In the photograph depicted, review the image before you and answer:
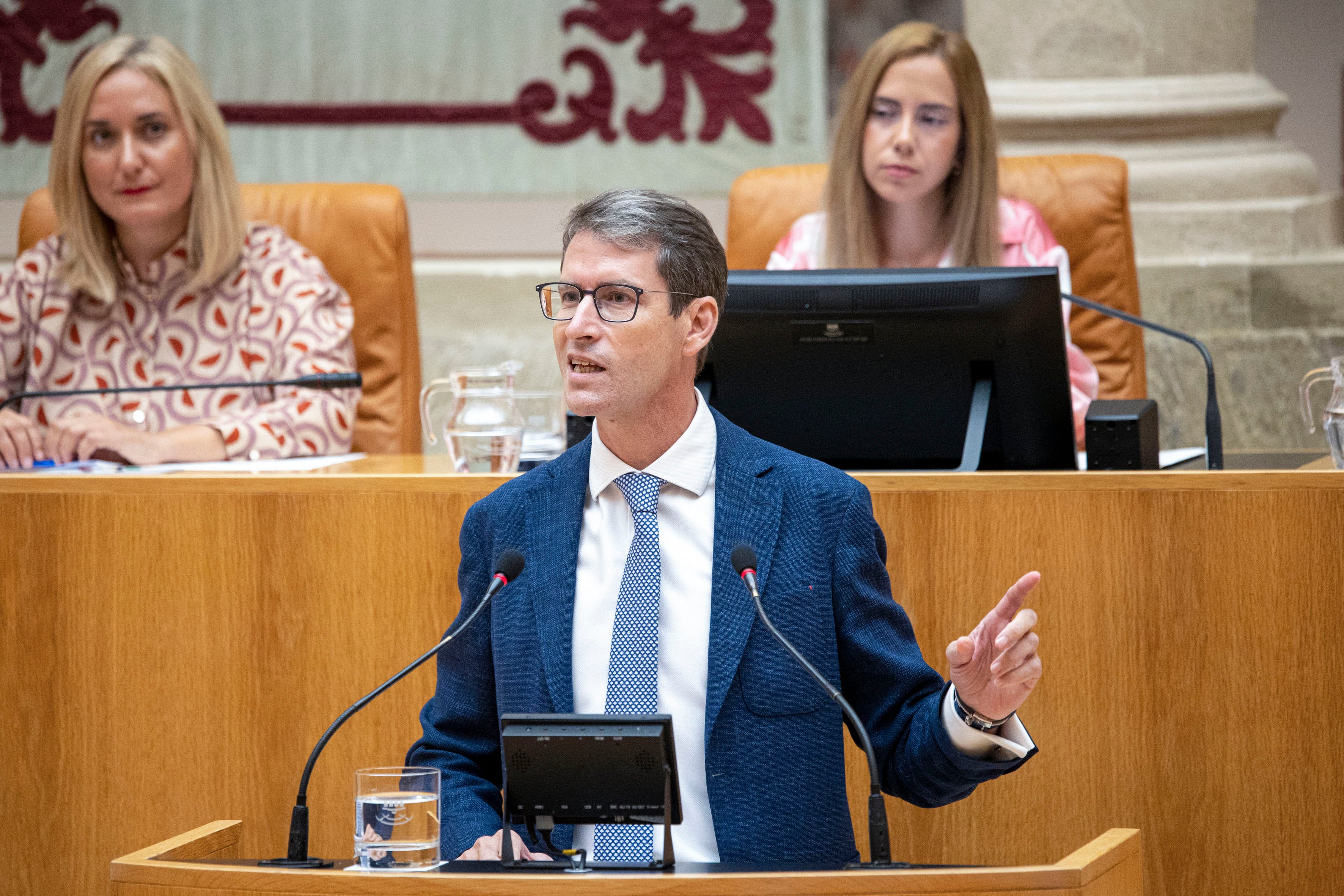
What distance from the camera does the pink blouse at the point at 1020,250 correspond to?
2.70 m

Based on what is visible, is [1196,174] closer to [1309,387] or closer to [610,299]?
[1309,387]

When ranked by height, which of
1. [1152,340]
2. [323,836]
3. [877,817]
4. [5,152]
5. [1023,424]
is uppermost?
[5,152]

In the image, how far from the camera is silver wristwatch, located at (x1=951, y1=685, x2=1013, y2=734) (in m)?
1.33

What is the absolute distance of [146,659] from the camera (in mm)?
1940

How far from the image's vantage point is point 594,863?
3.98 ft

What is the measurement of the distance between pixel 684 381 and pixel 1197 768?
75cm

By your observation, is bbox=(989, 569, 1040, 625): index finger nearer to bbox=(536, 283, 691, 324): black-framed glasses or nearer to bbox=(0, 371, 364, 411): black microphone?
bbox=(536, 283, 691, 324): black-framed glasses

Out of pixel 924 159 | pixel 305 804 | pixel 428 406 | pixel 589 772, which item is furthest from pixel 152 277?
pixel 589 772

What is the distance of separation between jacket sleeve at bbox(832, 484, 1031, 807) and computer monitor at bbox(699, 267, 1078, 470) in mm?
423

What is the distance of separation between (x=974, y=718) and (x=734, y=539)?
0.30 meters

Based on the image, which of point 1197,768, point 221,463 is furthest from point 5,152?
point 1197,768

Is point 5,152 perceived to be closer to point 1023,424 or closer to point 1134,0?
point 1134,0

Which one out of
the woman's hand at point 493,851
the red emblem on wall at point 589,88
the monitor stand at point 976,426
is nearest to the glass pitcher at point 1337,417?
the monitor stand at point 976,426

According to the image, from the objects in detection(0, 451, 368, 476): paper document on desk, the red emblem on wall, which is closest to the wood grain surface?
detection(0, 451, 368, 476): paper document on desk
